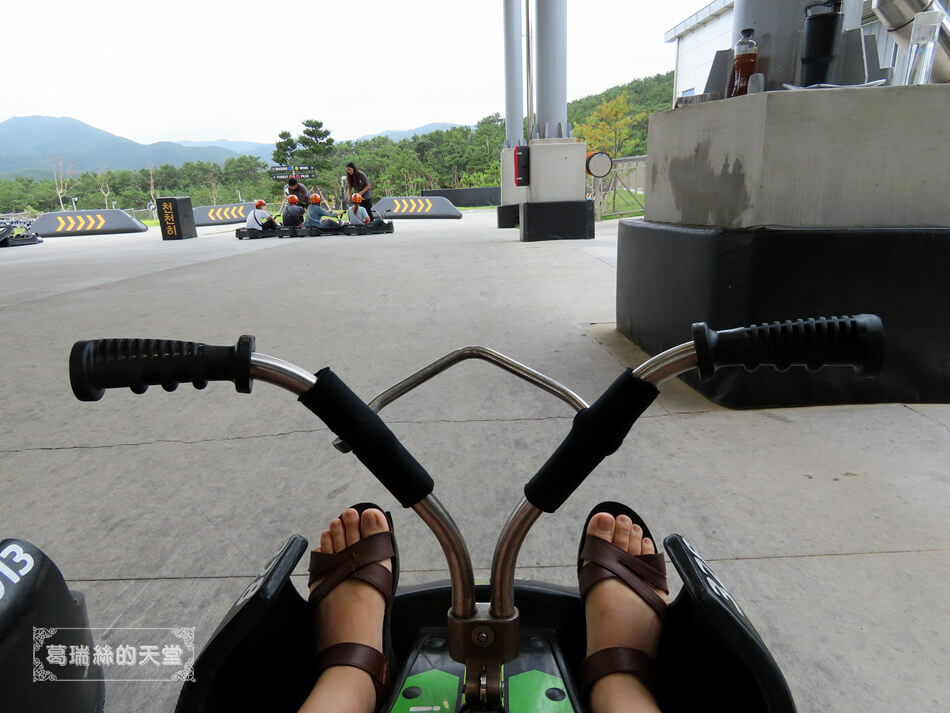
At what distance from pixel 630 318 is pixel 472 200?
24.0 metres

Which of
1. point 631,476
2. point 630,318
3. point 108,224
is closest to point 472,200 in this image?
point 108,224

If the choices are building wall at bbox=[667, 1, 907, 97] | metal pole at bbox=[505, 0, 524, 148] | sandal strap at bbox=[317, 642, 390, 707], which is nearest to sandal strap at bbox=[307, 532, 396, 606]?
sandal strap at bbox=[317, 642, 390, 707]

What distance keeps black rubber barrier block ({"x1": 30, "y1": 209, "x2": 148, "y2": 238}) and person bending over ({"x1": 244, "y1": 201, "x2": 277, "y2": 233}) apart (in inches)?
237

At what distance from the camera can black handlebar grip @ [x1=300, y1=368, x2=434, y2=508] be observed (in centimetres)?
61

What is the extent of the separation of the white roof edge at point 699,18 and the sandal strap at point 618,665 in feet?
81.0

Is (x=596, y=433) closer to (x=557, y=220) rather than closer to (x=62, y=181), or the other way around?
(x=557, y=220)

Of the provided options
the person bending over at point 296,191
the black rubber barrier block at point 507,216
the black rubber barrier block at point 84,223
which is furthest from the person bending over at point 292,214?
the black rubber barrier block at point 84,223

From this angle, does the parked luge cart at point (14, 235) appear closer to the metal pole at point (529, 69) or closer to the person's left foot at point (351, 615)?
the metal pole at point (529, 69)

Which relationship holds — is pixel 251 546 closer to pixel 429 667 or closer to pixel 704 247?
pixel 429 667

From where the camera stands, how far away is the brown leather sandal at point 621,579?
99cm

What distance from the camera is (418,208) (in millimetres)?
19219

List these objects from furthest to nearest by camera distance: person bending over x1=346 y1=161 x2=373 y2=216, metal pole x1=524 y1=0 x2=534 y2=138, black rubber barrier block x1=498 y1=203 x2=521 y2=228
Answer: black rubber barrier block x1=498 y1=203 x2=521 y2=228, person bending over x1=346 y1=161 x2=373 y2=216, metal pole x1=524 y1=0 x2=534 y2=138

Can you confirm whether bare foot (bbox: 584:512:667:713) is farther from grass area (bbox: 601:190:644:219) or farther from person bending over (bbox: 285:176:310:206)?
grass area (bbox: 601:190:644:219)

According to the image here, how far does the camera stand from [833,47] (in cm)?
234
